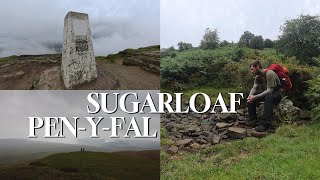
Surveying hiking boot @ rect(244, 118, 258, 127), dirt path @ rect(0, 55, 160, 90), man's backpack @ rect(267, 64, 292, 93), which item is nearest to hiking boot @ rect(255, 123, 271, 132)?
hiking boot @ rect(244, 118, 258, 127)

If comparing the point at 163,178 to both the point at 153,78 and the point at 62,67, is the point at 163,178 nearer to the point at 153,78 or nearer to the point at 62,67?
the point at 153,78

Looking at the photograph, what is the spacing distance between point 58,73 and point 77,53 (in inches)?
17.2

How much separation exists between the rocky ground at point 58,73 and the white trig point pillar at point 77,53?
0.10 m

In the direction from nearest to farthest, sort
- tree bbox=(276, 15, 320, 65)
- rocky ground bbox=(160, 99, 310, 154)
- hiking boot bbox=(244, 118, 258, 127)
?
rocky ground bbox=(160, 99, 310, 154) < hiking boot bbox=(244, 118, 258, 127) < tree bbox=(276, 15, 320, 65)

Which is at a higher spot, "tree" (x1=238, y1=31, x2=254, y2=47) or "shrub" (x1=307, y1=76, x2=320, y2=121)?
"tree" (x1=238, y1=31, x2=254, y2=47)

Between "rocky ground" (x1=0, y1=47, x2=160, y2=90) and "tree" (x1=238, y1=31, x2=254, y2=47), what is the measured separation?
31.6ft

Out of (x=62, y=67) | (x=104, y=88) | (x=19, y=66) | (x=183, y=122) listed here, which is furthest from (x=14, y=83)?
(x=183, y=122)

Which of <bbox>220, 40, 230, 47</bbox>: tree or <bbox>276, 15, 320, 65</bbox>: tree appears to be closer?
<bbox>276, 15, 320, 65</bbox>: tree

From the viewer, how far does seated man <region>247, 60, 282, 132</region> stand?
10250 mm

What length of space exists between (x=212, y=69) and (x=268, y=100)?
4344mm

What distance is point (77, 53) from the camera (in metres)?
8.00

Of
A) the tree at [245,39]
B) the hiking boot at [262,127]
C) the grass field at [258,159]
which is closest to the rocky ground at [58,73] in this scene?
the grass field at [258,159]

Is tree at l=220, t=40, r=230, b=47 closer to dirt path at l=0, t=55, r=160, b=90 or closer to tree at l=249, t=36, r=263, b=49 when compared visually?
tree at l=249, t=36, r=263, b=49

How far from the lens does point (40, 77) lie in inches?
309
